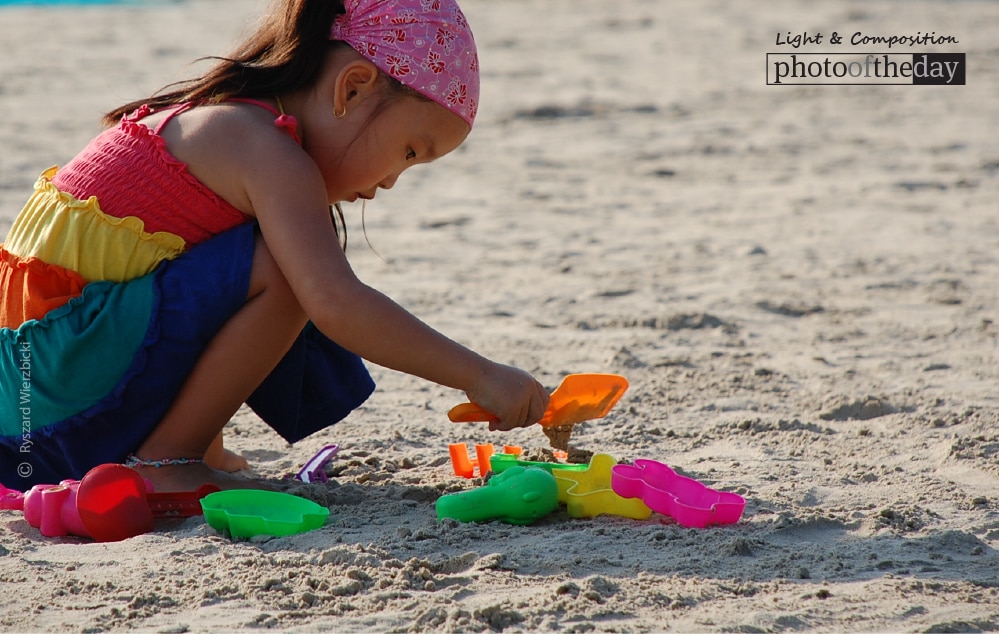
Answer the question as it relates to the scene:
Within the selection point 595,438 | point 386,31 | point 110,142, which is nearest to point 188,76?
point 110,142

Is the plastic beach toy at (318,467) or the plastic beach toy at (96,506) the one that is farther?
the plastic beach toy at (318,467)

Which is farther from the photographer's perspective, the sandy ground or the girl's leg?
the girl's leg

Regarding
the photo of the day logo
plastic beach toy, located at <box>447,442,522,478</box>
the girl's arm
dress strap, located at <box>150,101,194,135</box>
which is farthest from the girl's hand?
the photo of the day logo

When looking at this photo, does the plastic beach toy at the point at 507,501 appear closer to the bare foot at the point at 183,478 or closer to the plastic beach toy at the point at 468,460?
the plastic beach toy at the point at 468,460

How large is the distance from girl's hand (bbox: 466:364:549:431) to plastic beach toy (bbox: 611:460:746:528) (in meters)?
0.19

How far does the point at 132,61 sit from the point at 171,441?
571 centimetres

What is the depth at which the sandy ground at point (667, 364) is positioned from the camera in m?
1.59

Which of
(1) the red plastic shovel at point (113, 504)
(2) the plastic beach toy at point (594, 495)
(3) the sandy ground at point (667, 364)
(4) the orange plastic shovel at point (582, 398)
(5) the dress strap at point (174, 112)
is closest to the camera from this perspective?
(3) the sandy ground at point (667, 364)

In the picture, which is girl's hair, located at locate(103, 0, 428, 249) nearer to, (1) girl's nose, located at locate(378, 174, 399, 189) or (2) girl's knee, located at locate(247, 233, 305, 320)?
(1) girl's nose, located at locate(378, 174, 399, 189)

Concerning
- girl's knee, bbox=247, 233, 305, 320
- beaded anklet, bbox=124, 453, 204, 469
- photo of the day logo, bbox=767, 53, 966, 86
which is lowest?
beaded anklet, bbox=124, 453, 204, 469

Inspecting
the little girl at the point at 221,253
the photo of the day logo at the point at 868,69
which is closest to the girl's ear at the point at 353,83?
the little girl at the point at 221,253

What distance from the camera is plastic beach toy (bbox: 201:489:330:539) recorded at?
5.97 ft

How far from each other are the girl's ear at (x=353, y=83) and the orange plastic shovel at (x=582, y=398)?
0.62 metres

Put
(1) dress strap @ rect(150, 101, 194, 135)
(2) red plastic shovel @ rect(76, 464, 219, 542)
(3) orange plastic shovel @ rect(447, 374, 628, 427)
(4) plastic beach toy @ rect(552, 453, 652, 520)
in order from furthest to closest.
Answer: (3) orange plastic shovel @ rect(447, 374, 628, 427) < (1) dress strap @ rect(150, 101, 194, 135) < (4) plastic beach toy @ rect(552, 453, 652, 520) < (2) red plastic shovel @ rect(76, 464, 219, 542)
